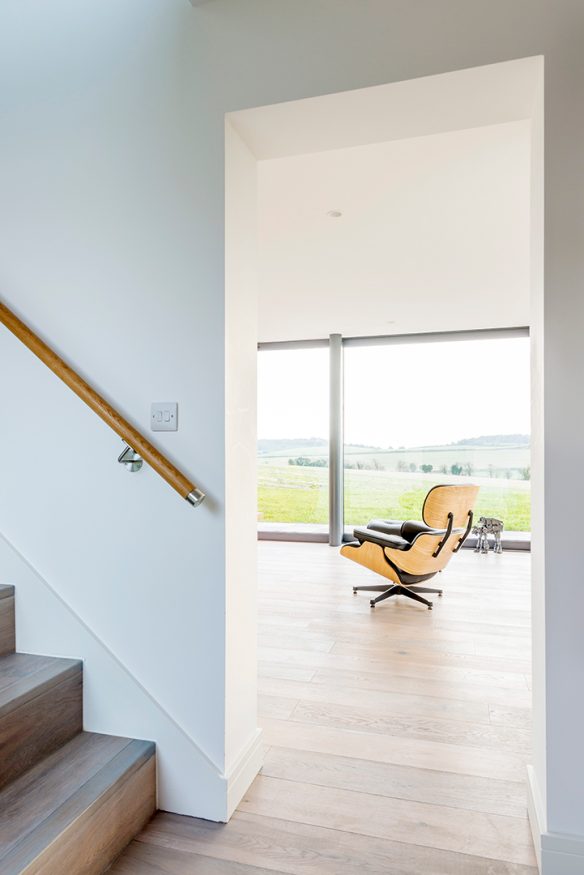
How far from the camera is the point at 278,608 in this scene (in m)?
4.09

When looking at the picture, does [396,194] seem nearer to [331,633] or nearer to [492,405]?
[331,633]

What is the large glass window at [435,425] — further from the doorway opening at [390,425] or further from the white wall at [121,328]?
the white wall at [121,328]

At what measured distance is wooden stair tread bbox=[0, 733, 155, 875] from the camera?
4.30 ft

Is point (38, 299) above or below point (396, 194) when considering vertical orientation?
below

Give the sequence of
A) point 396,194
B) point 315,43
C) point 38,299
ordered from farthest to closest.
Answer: point 396,194 → point 38,299 → point 315,43

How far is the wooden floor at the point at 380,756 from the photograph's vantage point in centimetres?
161

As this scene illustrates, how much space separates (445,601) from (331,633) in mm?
1220

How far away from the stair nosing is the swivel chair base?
265 cm

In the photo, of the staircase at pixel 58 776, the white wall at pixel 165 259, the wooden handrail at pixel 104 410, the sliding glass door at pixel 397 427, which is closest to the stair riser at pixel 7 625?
the staircase at pixel 58 776

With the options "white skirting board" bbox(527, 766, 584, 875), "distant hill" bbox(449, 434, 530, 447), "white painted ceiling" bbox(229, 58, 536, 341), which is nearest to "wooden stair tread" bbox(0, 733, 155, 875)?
"white skirting board" bbox(527, 766, 584, 875)

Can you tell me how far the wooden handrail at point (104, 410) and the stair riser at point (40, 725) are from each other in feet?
2.51

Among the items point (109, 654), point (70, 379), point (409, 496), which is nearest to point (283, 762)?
point (109, 654)

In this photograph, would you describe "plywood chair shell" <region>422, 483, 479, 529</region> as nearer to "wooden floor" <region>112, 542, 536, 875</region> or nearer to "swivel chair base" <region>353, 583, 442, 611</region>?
"swivel chair base" <region>353, 583, 442, 611</region>

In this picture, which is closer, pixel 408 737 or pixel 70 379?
pixel 70 379
